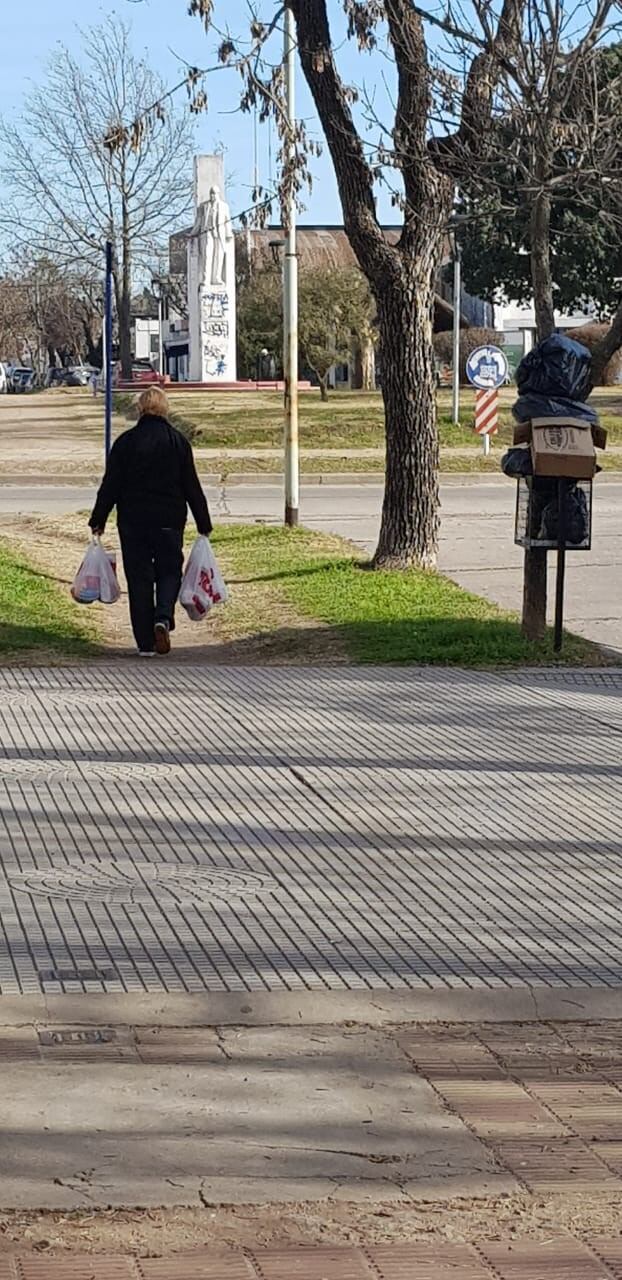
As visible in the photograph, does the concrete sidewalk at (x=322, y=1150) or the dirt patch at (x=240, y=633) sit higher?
the concrete sidewalk at (x=322, y=1150)

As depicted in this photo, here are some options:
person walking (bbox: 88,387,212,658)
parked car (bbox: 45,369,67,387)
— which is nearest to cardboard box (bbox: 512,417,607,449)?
person walking (bbox: 88,387,212,658)

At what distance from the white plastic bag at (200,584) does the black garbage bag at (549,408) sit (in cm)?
216

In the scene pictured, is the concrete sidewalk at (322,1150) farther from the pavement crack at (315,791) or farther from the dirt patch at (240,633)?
the dirt patch at (240,633)

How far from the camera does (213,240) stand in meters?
66.1

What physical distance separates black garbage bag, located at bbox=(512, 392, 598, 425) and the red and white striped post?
22.4 metres

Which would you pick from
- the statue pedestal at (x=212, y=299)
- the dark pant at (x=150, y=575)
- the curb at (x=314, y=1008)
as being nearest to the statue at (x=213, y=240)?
the statue pedestal at (x=212, y=299)

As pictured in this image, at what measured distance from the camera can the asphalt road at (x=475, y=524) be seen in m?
15.7

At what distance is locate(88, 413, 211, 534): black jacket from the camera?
12320mm

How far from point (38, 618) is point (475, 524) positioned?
10.3 metres

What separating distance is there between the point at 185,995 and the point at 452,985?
0.76 meters

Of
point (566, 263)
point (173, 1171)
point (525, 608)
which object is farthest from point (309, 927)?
point (566, 263)

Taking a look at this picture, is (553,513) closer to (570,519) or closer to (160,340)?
(570,519)

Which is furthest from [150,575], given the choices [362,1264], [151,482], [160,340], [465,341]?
[160,340]

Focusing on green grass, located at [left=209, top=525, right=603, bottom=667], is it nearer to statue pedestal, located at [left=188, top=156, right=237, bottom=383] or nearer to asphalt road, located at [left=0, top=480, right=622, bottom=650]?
asphalt road, located at [left=0, top=480, right=622, bottom=650]
